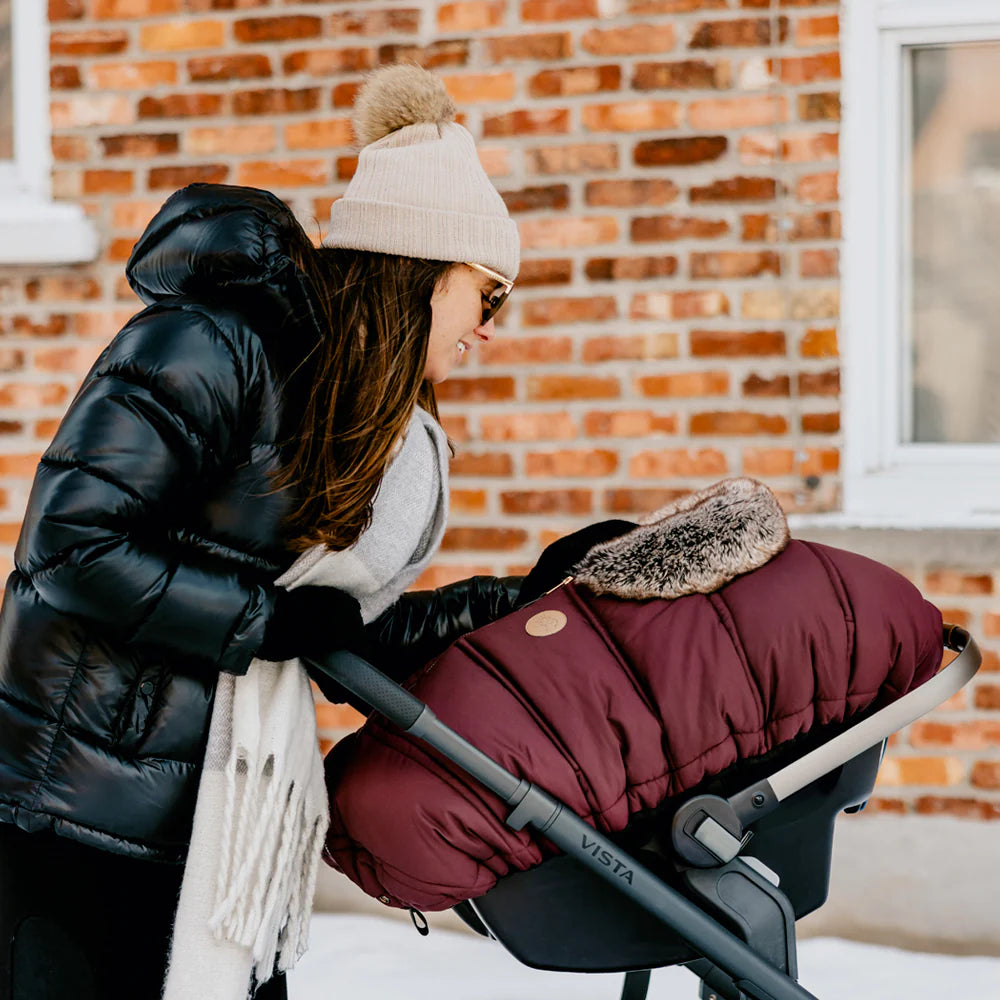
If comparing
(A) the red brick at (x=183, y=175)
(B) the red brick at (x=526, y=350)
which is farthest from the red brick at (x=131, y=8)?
(B) the red brick at (x=526, y=350)

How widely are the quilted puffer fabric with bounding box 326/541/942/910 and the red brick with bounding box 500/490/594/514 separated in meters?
1.27

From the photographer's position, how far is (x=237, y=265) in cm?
142

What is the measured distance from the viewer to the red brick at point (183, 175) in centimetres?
288

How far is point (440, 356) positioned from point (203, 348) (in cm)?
37

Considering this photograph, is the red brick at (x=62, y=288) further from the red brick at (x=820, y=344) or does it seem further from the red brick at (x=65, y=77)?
the red brick at (x=820, y=344)

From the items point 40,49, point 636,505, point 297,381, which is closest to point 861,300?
point 636,505

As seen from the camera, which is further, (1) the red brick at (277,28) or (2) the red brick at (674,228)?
(1) the red brick at (277,28)

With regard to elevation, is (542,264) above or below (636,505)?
above

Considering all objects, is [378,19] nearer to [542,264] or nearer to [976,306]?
[542,264]

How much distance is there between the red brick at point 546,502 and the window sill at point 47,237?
1244 mm

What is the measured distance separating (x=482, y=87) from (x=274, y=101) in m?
0.53

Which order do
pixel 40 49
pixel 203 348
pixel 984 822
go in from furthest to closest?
pixel 40 49
pixel 984 822
pixel 203 348

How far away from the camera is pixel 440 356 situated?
5.32ft

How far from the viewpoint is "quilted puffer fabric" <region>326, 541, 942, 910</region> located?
4.57 feet
